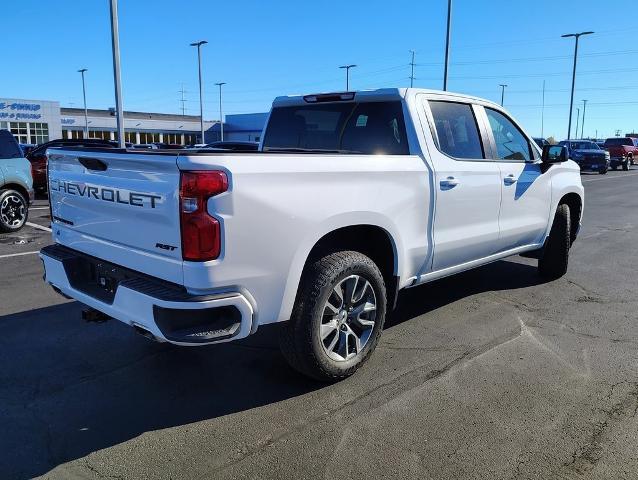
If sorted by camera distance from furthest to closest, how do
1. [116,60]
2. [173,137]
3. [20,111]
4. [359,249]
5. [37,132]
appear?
[173,137] < [37,132] < [20,111] < [116,60] < [359,249]


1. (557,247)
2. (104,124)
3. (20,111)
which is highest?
(20,111)

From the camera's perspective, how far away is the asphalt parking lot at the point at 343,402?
2867 mm

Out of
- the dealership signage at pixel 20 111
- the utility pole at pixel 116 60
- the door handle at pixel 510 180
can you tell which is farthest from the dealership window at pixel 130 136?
the door handle at pixel 510 180

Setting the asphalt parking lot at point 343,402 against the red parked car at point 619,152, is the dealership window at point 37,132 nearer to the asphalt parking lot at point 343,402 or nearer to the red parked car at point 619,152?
the red parked car at point 619,152

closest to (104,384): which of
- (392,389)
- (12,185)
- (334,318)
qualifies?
(334,318)

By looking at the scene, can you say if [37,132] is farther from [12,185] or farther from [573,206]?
[573,206]

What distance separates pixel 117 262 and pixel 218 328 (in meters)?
0.86

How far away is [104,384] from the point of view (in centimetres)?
373

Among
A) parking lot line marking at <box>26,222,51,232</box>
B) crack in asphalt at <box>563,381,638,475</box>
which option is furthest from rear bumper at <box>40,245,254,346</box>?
parking lot line marking at <box>26,222,51,232</box>

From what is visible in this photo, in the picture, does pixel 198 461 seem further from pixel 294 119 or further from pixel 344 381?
pixel 294 119

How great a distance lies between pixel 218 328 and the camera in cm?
302

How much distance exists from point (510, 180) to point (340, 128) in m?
1.66

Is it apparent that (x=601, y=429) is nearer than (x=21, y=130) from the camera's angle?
Answer: Yes

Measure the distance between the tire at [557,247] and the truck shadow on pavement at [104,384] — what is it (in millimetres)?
2271
